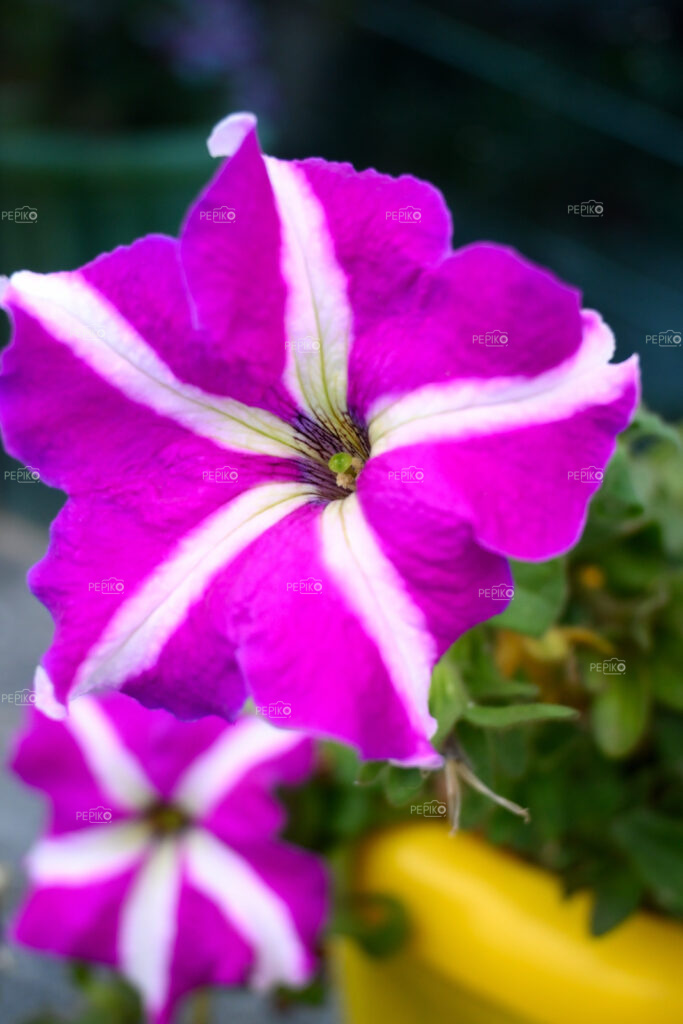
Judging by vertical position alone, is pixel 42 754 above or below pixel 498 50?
below

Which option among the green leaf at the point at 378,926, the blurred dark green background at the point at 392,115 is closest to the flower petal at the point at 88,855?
the green leaf at the point at 378,926

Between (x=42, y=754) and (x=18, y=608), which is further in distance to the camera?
(x=18, y=608)

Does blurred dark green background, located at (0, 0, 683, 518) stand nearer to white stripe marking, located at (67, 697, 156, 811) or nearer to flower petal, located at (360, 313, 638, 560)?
white stripe marking, located at (67, 697, 156, 811)

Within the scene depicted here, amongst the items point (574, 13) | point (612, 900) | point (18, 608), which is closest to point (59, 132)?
point (18, 608)

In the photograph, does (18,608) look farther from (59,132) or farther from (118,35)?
(118,35)

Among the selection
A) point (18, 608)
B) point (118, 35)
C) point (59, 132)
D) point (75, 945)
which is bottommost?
point (18, 608)

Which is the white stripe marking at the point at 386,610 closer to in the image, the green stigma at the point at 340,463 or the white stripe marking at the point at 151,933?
the green stigma at the point at 340,463
